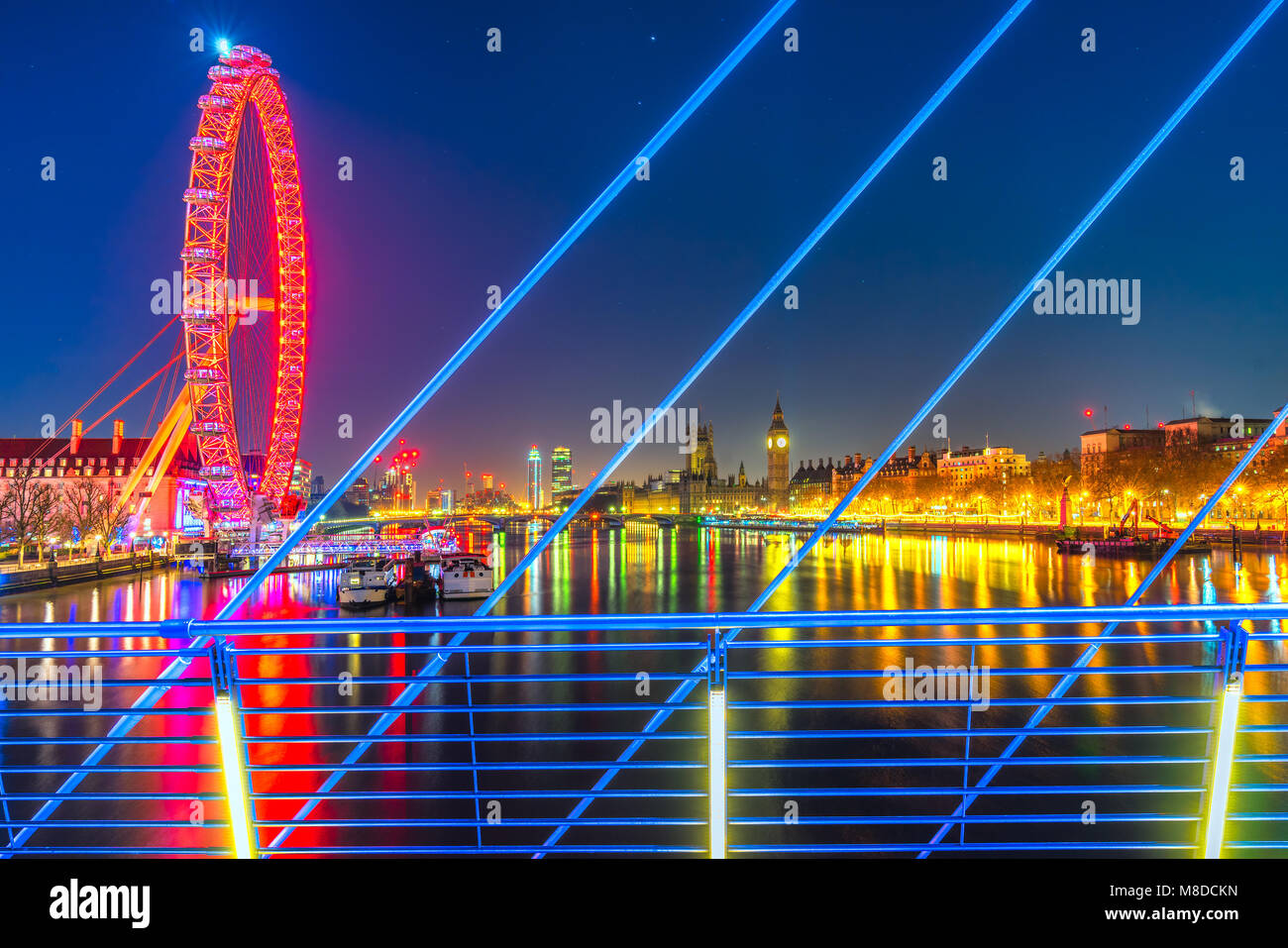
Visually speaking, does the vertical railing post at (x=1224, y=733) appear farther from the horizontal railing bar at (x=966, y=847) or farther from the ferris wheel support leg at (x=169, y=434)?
the ferris wheel support leg at (x=169, y=434)

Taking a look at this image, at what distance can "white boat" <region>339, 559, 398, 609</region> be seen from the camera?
87.7 ft

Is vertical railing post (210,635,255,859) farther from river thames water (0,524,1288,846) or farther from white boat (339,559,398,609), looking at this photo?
white boat (339,559,398,609)

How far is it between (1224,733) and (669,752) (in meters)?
8.96

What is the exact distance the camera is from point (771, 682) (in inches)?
581

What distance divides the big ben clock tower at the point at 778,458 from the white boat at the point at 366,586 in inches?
5712

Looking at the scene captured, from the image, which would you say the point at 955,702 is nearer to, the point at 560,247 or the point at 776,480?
the point at 560,247

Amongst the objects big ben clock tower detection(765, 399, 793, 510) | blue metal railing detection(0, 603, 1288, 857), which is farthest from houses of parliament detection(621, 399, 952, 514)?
blue metal railing detection(0, 603, 1288, 857)

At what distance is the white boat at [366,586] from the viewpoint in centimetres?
2674

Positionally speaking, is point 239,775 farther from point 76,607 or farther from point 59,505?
point 59,505

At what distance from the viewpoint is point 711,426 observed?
19575cm

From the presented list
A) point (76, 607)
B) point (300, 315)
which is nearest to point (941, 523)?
point (300, 315)

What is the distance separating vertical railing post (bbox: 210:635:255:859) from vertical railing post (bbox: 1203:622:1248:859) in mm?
3684

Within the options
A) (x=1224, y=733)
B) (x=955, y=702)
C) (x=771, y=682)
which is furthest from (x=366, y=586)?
(x=1224, y=733)

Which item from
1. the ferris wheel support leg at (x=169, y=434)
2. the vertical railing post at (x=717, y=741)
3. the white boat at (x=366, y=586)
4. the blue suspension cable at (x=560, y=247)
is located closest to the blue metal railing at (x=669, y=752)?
the vertical railing post at (x=717, y=741)
